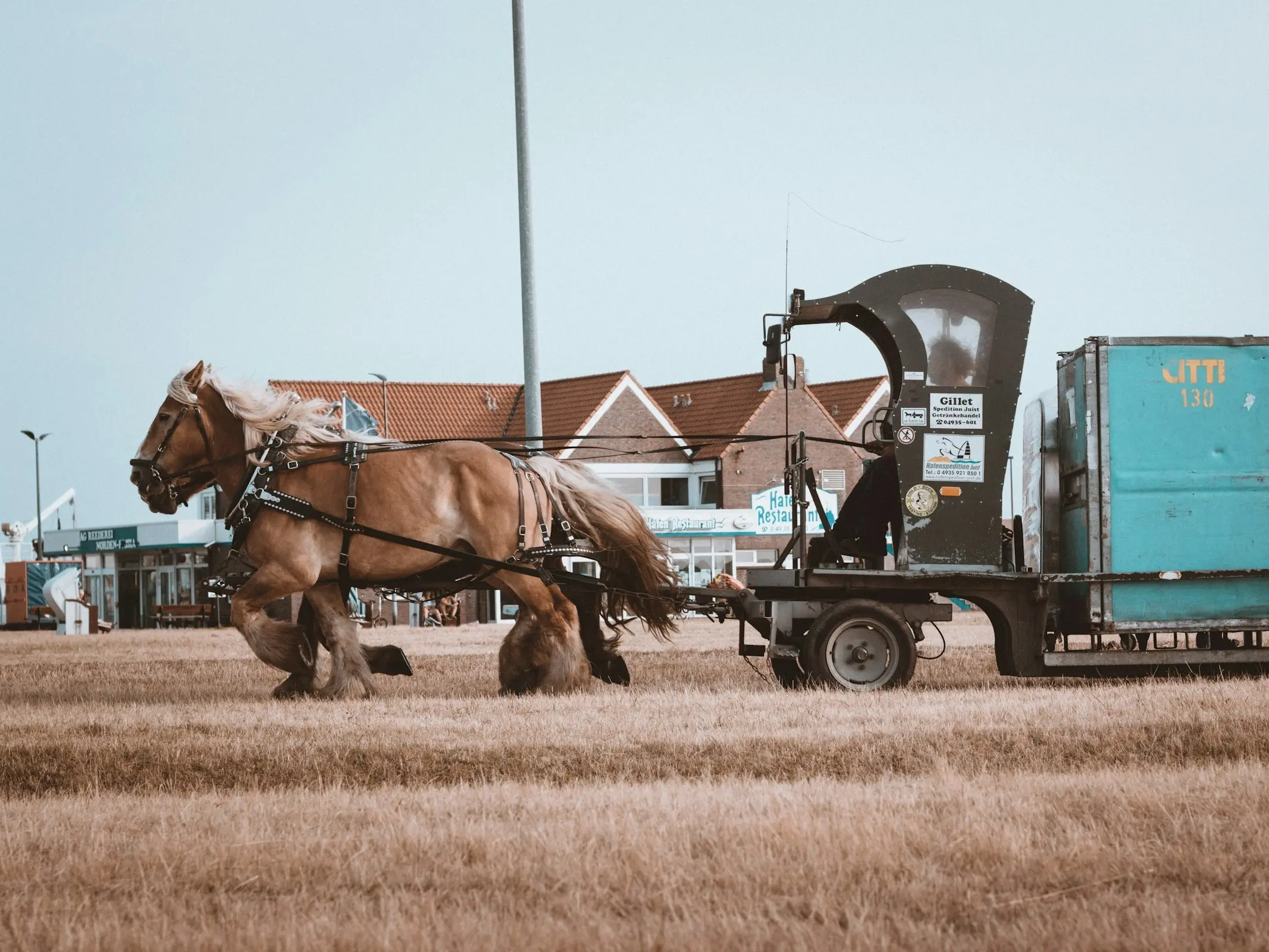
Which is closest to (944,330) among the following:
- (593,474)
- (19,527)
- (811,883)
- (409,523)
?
(593,474)

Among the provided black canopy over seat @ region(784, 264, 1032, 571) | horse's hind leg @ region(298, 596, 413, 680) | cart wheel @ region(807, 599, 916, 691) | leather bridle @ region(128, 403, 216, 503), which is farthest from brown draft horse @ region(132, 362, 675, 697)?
black canopy over seat @ region(784, 264, 1032, 571)

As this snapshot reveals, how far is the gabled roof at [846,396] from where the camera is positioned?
58.8m

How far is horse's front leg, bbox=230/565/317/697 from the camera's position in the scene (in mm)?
10258

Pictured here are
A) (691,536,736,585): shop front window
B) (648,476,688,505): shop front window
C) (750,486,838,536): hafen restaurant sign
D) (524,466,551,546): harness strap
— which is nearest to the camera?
(524,466,551,546): harness strap

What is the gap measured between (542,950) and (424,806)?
7.13 ft

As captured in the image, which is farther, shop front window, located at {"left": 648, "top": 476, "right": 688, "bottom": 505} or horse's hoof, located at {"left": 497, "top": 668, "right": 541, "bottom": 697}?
shop front window, located at {"left": 648, "top": 476, "right": 688, "bottom": 505}

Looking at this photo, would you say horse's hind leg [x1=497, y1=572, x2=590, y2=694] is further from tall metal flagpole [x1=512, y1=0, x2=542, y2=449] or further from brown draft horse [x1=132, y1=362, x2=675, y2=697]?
tall metal flagpole [x1=512, y1=0, x2=542, y2=449]

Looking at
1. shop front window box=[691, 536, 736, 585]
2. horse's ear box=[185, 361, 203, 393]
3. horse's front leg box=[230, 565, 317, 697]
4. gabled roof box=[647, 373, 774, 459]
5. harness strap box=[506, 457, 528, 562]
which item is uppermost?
gabled roof box=[647, 373, 774, 459]

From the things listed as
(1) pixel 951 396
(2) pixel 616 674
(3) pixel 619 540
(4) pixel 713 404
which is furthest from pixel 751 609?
(4) pixel 713 404

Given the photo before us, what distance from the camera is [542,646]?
1072 centimetres

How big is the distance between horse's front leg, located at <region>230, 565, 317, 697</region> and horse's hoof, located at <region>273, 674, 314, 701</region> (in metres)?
0.08

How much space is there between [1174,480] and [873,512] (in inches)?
82.2

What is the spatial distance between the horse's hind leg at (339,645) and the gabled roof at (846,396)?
156ft

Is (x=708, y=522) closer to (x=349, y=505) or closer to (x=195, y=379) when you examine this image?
(x=195, y=379)
